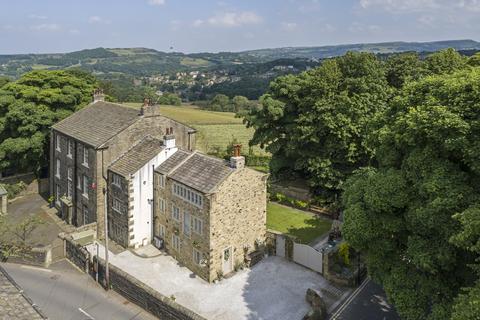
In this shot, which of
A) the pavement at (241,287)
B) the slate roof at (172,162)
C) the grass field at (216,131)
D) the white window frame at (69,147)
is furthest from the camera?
the grass field at (216,131)

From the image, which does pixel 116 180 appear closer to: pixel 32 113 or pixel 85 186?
pixel 85 186

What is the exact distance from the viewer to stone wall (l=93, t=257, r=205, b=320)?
78.1 feet

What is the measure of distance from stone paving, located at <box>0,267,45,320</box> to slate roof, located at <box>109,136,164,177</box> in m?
13.3

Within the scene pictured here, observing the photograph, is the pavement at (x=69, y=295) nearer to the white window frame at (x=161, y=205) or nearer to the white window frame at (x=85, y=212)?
the white window frame at (x=85, y=212)

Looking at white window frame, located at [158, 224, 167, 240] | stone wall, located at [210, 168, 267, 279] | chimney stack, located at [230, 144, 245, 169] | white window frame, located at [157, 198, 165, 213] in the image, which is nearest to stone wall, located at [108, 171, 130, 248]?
white window frame, located at [157, 198, 165, 213]

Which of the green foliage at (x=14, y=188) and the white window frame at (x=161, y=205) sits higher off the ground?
the white window frame at (x=161, y=205)

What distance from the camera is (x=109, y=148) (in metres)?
33.9

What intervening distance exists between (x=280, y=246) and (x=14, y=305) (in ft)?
62.0

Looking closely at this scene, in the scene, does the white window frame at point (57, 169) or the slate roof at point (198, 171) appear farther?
the white window frame at point (57, 169)

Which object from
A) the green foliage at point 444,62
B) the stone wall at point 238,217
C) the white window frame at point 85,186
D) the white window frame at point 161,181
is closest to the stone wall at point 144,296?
the stone wall at point 238,217

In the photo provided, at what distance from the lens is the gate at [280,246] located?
31869 mm

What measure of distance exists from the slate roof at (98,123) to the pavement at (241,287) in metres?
9.33

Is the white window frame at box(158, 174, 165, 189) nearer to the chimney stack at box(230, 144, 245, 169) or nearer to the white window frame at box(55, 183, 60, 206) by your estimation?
the chimney stack at box(230, 144, 245, 169)

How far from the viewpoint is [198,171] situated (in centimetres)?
2955
